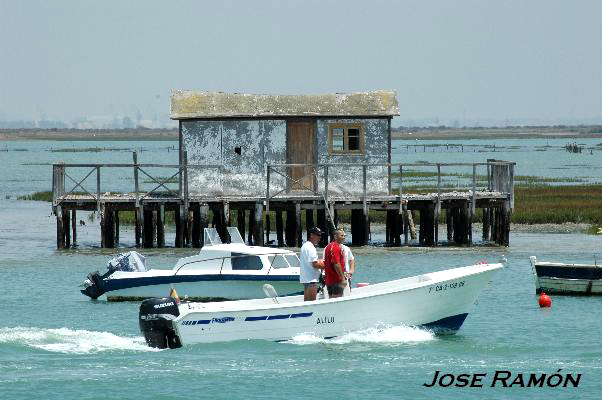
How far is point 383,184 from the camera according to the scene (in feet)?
148

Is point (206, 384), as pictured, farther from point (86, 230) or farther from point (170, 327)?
point (86, 230)

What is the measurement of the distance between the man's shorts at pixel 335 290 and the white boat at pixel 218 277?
22.7 feet

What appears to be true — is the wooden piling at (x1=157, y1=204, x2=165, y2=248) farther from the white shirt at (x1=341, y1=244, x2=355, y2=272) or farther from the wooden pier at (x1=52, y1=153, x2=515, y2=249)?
the white shirt at (x1=341, y1=244, x2=355, y2=272)

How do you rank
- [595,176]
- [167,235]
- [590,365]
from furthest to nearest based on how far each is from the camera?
[595,176]
[167,235]
[590,365]

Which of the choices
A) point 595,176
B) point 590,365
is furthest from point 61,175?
point 595,176

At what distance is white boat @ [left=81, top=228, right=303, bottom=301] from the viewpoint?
33969 millimetres

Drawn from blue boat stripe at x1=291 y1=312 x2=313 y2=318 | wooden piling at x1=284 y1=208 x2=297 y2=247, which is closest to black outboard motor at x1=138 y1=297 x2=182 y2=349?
blue boat stripe at x1=291 y1=312 x2=313 y2=318

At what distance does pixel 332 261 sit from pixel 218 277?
825 centimetres

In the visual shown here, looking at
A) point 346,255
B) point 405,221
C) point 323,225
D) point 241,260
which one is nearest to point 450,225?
point 405,221

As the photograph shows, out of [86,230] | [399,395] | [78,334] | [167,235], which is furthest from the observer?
[86,230]

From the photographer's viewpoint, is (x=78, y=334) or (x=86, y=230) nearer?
(x=78, y=334)

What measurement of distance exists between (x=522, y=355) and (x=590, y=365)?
149 centimetres

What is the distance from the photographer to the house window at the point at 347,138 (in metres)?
44.9

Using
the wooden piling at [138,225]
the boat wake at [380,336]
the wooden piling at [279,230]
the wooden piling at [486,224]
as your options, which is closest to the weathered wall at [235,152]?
the wooden piling at [138,225]
